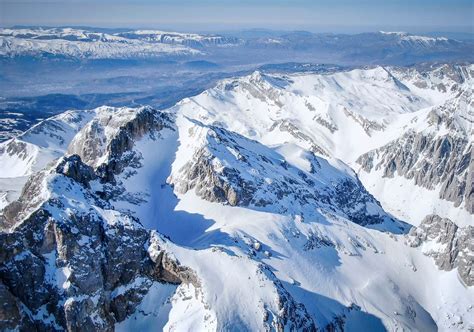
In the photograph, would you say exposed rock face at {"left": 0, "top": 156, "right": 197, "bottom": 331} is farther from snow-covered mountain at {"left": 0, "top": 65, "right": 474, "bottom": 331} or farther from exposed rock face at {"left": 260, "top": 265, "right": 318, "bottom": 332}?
exposed rock face at {"left": 260, "top": 265, "right": 318, "bottom": 332}

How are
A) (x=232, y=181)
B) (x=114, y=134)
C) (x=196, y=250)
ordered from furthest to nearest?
(x=114, y=134) → (x=232, y=181) → (x=196, y=250)

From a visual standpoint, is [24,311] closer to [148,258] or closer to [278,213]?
[148,258]

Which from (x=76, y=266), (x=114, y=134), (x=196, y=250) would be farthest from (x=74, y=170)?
(x=196, y=250)

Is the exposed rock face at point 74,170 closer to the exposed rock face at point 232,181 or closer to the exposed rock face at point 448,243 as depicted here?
the exposed rock face at point 232,181

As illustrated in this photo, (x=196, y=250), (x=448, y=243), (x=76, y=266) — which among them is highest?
(x=76, y=266)

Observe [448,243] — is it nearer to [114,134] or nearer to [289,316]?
[289,316]
